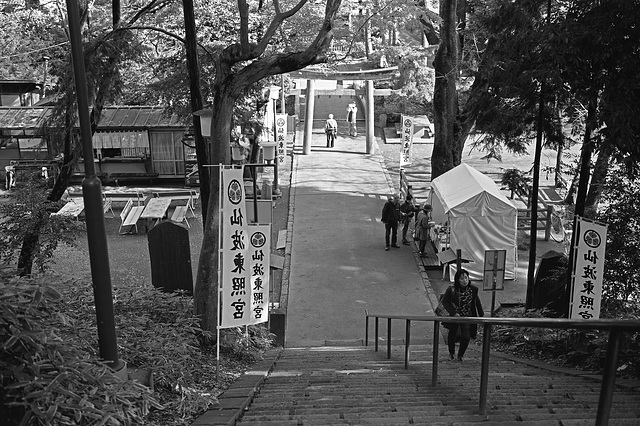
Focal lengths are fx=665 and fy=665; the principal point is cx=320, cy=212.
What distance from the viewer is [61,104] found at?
13.0 m

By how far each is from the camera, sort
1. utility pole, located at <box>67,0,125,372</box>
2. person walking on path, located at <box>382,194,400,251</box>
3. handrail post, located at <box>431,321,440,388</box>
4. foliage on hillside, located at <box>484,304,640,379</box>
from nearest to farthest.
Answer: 1. utility pole, located at <box>67,0,125,372</box>
2. handrail post, located at <box>431,321,440,388</box>
3. foliage on hillside, located at <box>484,304,640,379</box>
4. person walking on path, located at <box>382,194,400,251</box>

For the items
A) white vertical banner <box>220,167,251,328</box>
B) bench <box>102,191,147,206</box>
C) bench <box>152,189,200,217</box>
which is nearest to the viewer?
white vertical banner <box>220,167,251,328</box>

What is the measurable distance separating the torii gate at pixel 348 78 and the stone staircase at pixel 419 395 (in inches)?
681

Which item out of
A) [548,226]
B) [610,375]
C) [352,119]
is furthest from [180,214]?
[610,375]

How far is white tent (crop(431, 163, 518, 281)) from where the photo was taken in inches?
617

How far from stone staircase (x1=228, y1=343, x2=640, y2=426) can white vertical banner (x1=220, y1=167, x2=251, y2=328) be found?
887 mm

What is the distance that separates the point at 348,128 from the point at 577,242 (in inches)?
996

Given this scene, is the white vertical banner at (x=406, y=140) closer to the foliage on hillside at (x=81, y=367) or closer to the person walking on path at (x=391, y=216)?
the person walking on path at (x=391, y=216)

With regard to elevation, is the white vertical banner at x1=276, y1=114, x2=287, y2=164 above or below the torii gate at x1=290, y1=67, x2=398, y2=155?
below

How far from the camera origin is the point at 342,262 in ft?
57.0

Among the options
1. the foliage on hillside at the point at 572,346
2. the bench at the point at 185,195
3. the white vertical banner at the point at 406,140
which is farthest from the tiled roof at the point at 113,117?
the foliage on hillside at the point at 572,346

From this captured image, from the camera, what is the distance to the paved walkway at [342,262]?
14.0 m

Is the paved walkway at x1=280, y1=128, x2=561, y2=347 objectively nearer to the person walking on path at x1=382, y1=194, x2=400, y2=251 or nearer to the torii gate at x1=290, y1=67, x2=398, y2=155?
the person walking on path at x1=382, y1=194, x2=400, y2=251

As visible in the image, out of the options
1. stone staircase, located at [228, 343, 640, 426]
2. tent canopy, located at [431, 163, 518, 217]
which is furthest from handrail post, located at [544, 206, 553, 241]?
stone staircase, located at [228, 343, 640, 426]
